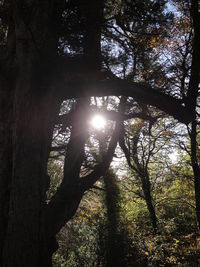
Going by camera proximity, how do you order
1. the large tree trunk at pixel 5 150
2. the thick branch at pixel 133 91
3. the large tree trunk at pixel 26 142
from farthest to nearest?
1. the thick branch at pixel 133 91
2. the large tree trunk at pixel 5 150
3. the large tree trunk at pixel 26 142

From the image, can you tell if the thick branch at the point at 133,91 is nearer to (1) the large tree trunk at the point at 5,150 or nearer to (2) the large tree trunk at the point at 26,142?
(2) the large tree trunk at the point at 26,142

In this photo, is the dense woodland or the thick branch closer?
the dense woodland

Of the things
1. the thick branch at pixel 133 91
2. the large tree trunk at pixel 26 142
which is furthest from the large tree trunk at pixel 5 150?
the thick branch at pixel 133 91

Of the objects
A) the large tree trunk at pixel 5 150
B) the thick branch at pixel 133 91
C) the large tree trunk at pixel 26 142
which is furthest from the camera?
the thick branch at pixel 133 91

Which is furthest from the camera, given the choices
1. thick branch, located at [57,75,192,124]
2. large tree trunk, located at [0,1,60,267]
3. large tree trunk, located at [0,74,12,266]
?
thick branch, located at [57,75,192,124]

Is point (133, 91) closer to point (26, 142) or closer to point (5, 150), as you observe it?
point (26, 142)

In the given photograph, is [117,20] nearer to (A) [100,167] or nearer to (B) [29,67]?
(B) [29,67]

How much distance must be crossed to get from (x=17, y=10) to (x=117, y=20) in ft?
7.43

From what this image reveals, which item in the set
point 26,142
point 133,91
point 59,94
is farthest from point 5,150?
point 133,91

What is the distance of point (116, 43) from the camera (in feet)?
17.5

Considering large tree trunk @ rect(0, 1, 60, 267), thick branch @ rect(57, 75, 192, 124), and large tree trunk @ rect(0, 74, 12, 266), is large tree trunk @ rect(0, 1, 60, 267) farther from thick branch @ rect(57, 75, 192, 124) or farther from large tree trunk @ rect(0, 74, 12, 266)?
thick branch @ rect(57, 75, 192, 124)

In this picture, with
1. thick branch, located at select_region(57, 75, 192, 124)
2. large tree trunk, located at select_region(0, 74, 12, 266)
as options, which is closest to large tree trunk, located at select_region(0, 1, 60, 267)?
large tree trunk, located at select_region(0, 74, 12, 266)

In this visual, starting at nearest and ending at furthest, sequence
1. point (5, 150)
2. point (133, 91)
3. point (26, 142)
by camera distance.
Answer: point (26, 142) → point (5, 150) → point (133, 91)

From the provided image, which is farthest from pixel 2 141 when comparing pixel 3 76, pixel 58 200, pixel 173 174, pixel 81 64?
pixel 173 174
